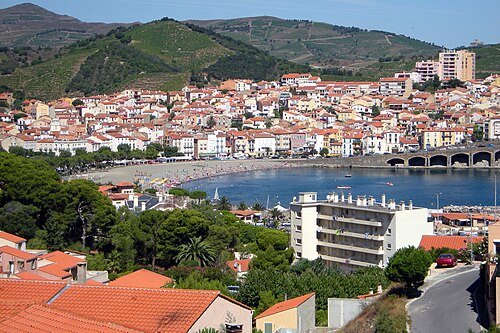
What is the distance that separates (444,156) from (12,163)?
3017 centimetres

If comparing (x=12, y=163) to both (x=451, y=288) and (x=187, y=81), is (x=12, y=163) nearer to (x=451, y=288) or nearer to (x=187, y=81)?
(x=451, y=288)

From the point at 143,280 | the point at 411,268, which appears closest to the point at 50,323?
the point at 143,280

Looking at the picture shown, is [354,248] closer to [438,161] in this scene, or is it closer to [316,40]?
[438,161]

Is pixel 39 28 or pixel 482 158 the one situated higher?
pixel 39 28

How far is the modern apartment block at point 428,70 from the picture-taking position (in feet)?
207

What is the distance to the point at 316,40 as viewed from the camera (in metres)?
115

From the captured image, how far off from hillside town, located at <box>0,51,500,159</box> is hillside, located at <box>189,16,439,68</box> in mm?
40531

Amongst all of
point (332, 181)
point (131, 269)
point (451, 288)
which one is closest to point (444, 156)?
point (332, 181)

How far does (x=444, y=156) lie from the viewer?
43.3 metres

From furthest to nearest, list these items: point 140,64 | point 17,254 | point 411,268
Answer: point 140,64, point 17,254, point 411,268

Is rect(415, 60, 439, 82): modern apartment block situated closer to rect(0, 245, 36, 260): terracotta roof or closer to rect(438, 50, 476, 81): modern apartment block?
rect(438, 50, 476, 81): modern apartment block

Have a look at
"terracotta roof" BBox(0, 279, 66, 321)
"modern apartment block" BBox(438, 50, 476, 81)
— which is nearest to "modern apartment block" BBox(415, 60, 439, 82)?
"modern apartment block" BBox(438, 50, 476, 81)

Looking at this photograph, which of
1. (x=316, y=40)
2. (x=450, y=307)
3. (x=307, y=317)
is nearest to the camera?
(x=307, y=317)

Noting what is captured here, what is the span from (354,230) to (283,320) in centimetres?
730
